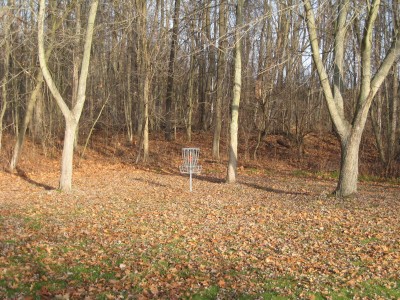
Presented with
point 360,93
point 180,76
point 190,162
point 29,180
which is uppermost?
point 180,76

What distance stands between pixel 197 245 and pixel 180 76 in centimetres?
2017

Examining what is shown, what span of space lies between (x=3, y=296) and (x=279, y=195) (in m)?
8.73

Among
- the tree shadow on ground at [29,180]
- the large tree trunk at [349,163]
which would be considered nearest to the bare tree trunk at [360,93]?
the large tree trunk at [349,163]

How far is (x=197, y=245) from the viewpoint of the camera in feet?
24.2

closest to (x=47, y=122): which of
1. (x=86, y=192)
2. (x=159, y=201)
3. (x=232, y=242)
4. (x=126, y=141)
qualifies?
(x=126, y=141)

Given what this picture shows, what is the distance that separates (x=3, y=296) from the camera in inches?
203

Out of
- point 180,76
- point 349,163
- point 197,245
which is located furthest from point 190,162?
point 180,76

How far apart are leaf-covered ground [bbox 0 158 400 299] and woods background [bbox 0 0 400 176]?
605 cm

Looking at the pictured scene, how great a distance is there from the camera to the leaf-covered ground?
554cm

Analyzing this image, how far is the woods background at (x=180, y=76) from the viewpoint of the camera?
18219mm

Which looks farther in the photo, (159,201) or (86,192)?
(86,192)

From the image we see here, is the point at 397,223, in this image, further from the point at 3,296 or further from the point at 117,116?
the point at 117,116

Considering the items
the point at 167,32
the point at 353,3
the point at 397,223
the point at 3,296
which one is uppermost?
the point at 167,32

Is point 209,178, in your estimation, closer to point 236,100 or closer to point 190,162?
point 236,100
